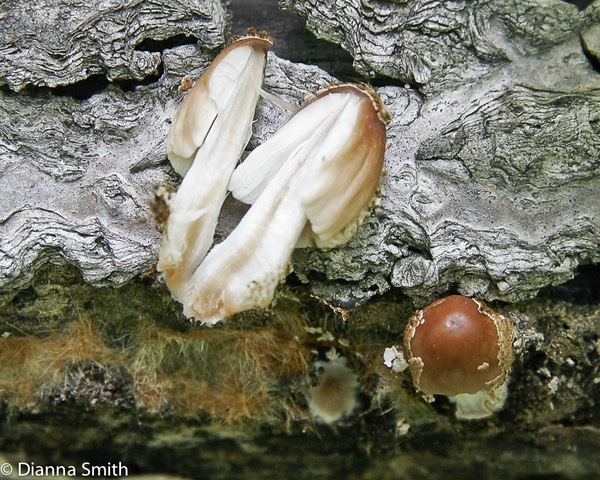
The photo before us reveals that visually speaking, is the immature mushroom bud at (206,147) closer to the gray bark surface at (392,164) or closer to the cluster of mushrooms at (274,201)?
the cluster of mushrooms at (274,201)

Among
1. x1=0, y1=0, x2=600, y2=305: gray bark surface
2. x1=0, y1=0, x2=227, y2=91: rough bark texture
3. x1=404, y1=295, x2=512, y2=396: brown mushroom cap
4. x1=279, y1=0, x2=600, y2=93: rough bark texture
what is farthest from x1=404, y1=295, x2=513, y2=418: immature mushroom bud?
x1=0, y1=0, x2=227, y2=91: rough bark texture

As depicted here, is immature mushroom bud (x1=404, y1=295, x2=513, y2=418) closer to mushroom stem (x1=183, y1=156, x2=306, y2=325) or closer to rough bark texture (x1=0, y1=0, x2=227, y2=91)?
mushroom stem (x1=183, y1=156, x2=306, y2=325)

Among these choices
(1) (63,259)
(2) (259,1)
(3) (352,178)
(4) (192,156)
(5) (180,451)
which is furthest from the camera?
(5) (180,451)

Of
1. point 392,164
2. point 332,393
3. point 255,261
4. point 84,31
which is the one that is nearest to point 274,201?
point 255,261

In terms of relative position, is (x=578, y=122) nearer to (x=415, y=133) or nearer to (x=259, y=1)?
(x=415, y=133)

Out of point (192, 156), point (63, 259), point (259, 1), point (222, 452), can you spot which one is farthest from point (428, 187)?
point (222, 452)

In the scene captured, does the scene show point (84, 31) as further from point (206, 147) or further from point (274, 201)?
point (274, 201)

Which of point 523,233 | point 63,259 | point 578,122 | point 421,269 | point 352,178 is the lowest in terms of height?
point 63,259
